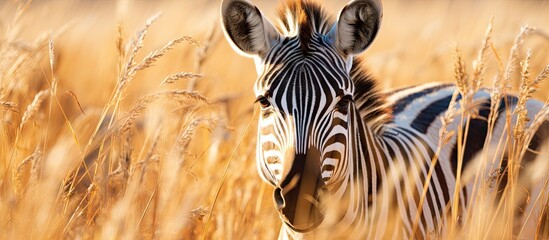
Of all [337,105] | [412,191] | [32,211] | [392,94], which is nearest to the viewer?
[32,211]

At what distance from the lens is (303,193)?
292 centimetres

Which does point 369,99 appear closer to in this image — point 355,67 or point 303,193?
point 355,67

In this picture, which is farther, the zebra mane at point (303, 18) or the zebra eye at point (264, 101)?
the zebra mane at point (303, 18)

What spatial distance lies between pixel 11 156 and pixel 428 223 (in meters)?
2.16

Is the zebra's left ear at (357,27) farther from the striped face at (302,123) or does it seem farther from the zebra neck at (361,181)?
the zebra neck at (361,181)

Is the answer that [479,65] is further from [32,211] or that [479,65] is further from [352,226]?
[32,211]

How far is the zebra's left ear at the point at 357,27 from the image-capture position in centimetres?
355

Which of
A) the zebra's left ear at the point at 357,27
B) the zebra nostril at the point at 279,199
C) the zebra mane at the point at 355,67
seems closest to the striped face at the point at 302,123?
the zebra nostril at the point at 279,199

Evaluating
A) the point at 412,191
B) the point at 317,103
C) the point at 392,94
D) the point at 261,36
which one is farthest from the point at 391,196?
the point at 392,94

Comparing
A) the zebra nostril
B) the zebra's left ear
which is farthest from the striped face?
the zebra's left ear

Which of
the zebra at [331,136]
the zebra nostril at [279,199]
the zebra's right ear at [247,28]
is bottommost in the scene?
the zebra nostril at [279,199]

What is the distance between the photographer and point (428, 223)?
3785 mm

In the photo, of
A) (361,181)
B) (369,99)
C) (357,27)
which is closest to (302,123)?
(361,181)

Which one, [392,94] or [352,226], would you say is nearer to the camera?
[352,226]
